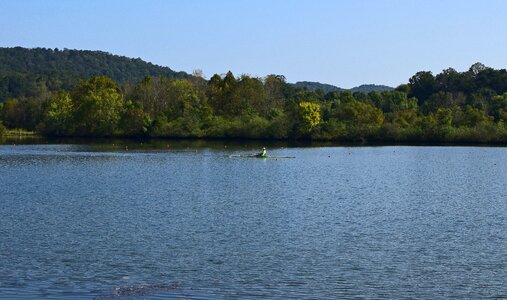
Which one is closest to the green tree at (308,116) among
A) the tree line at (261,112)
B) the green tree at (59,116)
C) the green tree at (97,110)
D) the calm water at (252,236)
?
the tree line at (261,112)

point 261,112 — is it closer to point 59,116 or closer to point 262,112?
point 262,112

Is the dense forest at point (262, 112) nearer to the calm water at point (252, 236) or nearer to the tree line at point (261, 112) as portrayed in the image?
the tree line at point (261, 112)

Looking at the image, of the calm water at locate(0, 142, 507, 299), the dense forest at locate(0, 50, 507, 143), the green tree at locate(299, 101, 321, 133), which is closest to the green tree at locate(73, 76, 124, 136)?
the dense forest at locate(0, 50, 507, 143)

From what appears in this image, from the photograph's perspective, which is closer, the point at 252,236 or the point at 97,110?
the point at 252,236

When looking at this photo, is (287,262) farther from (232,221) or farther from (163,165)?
(163,165)

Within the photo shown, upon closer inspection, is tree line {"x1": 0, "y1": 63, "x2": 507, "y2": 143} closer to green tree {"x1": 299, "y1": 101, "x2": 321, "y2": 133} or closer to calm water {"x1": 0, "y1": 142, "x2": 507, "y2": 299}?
green tree {"x1": 299, "y1": 101, "x2": 321, "y2": 133}

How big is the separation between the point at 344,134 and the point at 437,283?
100857mm

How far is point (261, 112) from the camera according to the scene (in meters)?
142

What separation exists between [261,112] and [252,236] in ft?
374

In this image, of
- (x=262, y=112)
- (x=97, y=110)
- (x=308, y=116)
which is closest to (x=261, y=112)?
(x=262, y=112)

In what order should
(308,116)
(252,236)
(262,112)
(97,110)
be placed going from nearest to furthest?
1. (252,236)
2. (308,116)
3. (97,110)
4. (262,112)

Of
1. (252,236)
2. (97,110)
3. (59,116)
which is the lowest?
(252,236)

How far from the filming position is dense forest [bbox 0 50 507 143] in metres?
118

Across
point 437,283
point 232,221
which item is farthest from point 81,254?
point 437,283
